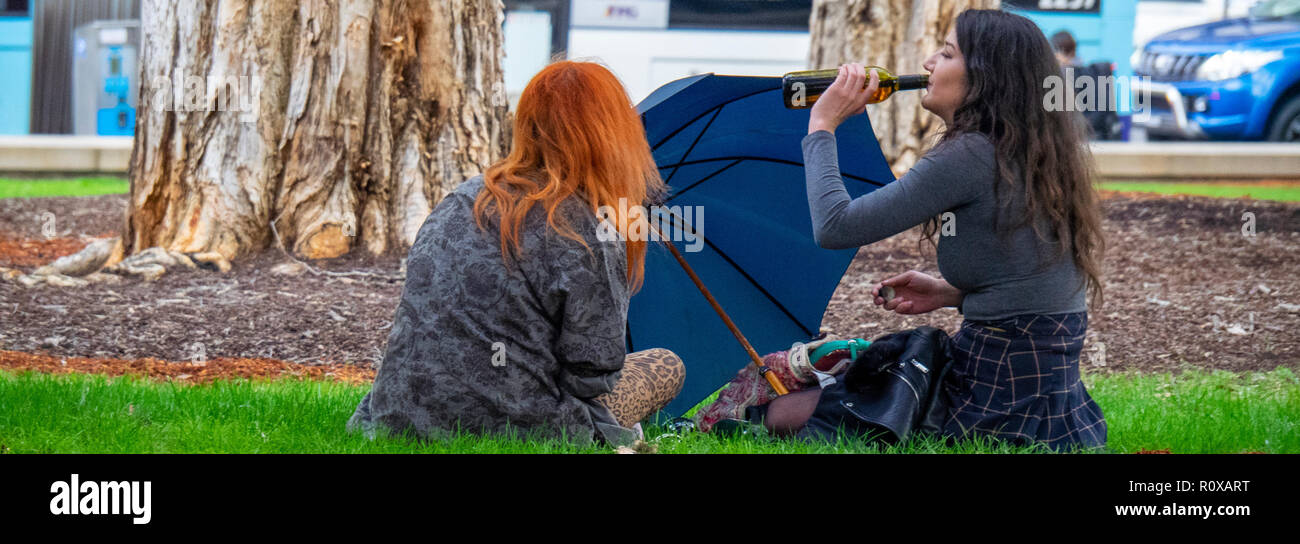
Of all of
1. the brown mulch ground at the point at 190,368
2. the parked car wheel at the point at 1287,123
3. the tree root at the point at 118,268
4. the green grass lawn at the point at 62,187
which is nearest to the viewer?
the brown mulch ground at the point at 190,368

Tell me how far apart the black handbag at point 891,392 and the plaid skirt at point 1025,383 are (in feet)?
0.24

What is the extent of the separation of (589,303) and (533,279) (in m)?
0.15

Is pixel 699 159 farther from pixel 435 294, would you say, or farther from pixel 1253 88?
pixel 1253 88

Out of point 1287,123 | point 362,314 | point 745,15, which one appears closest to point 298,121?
→ point 362,314

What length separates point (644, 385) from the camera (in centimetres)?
352

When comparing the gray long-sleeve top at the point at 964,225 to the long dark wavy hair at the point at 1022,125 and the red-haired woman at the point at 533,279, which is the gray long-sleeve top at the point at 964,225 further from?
the red-haired woman at the point at 533,279

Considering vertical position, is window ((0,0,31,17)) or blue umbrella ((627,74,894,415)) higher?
window ((0,0,31,17))

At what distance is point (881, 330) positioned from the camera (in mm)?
5941

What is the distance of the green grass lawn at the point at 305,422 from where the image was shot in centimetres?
332

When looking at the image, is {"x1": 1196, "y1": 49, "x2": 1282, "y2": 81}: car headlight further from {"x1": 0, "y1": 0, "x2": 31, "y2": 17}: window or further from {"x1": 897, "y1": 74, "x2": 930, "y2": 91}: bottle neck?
{"x1": 0, "y1": 0, "x2": 31, "y2": 17}: window

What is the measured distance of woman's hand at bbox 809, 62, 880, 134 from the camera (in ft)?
10.1

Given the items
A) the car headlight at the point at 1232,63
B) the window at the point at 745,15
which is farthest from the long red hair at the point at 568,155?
the window at the point at 745,15

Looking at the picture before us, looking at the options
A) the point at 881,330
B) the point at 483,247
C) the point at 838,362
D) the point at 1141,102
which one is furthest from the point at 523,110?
the point at 1141,102

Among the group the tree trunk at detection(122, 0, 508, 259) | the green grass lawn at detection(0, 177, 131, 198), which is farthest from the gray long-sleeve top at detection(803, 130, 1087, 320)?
the green grass lawn at detection(0, 177, 131, 198)
